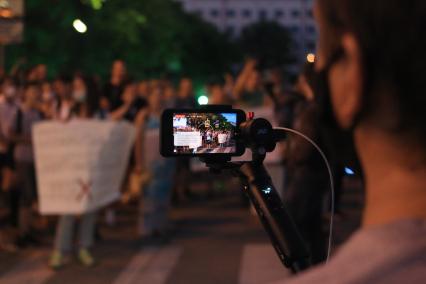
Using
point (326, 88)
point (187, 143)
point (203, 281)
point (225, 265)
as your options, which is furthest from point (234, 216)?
point (326, 88)

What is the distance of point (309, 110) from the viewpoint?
593 centimetres

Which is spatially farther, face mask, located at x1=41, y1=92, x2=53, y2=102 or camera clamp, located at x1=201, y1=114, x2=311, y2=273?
face mask, located at x1=41, y1=92, x2=53, y2=102

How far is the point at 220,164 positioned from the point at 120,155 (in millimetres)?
6614

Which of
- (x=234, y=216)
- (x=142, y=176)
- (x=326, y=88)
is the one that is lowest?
(x=234, y=216)

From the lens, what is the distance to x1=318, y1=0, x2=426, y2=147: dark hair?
106cm

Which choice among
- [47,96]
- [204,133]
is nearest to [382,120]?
[204,133]

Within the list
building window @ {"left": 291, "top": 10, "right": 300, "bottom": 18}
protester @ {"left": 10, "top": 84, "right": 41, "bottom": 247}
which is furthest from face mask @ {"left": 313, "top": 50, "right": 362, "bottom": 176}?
building window @ {"left": 291, "top": 10, "right": 300, "bottom": 18}

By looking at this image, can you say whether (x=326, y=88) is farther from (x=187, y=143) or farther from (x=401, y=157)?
(x=187, y=143)

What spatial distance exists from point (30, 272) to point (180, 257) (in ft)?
4.99

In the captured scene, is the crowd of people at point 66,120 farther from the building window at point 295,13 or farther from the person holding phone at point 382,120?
the building window at point 295,13

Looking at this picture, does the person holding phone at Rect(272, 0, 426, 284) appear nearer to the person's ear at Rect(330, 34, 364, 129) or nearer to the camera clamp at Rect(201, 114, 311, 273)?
the person's ear at Rect(330, 34, 364, 129)

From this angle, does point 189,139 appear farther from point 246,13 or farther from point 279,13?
point 279,13

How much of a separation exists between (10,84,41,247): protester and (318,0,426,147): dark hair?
8.14 meters

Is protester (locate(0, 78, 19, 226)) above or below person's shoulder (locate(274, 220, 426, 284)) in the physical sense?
below
